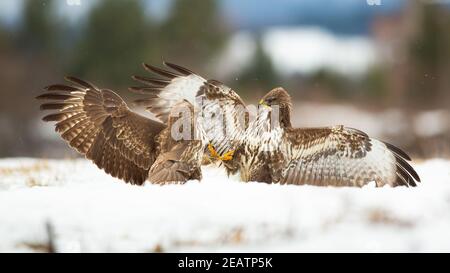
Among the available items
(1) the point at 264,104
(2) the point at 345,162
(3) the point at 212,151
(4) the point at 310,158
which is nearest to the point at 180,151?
(3) the point at 212,151

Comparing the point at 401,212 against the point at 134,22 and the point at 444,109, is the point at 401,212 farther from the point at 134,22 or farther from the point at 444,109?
the point at 134,22

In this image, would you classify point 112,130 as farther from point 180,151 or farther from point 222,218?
point 222,218

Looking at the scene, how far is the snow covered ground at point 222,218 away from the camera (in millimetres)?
3760

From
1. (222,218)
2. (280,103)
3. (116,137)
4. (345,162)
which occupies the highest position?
(280,103)

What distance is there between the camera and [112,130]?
4.14 m

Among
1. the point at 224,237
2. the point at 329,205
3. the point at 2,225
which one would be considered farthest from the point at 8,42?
the point at 329,205

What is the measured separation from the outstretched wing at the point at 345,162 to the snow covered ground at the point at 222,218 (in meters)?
0.07

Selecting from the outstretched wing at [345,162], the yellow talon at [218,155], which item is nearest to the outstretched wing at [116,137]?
the yellow talon at [218,155]

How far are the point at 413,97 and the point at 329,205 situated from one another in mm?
2203

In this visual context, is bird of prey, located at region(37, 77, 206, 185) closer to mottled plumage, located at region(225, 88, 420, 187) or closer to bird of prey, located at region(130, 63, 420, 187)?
bird of prey, located at region(130, 63, 420, 187)

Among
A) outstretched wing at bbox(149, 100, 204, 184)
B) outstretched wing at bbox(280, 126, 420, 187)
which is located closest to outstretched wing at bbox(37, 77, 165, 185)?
outstretched wing at bbox(149, 100, 204, 184)

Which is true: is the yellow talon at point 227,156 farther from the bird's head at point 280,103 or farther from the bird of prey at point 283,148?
the bird's head at point 280,103

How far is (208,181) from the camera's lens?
400cm

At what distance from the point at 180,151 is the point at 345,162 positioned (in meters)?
1.12
